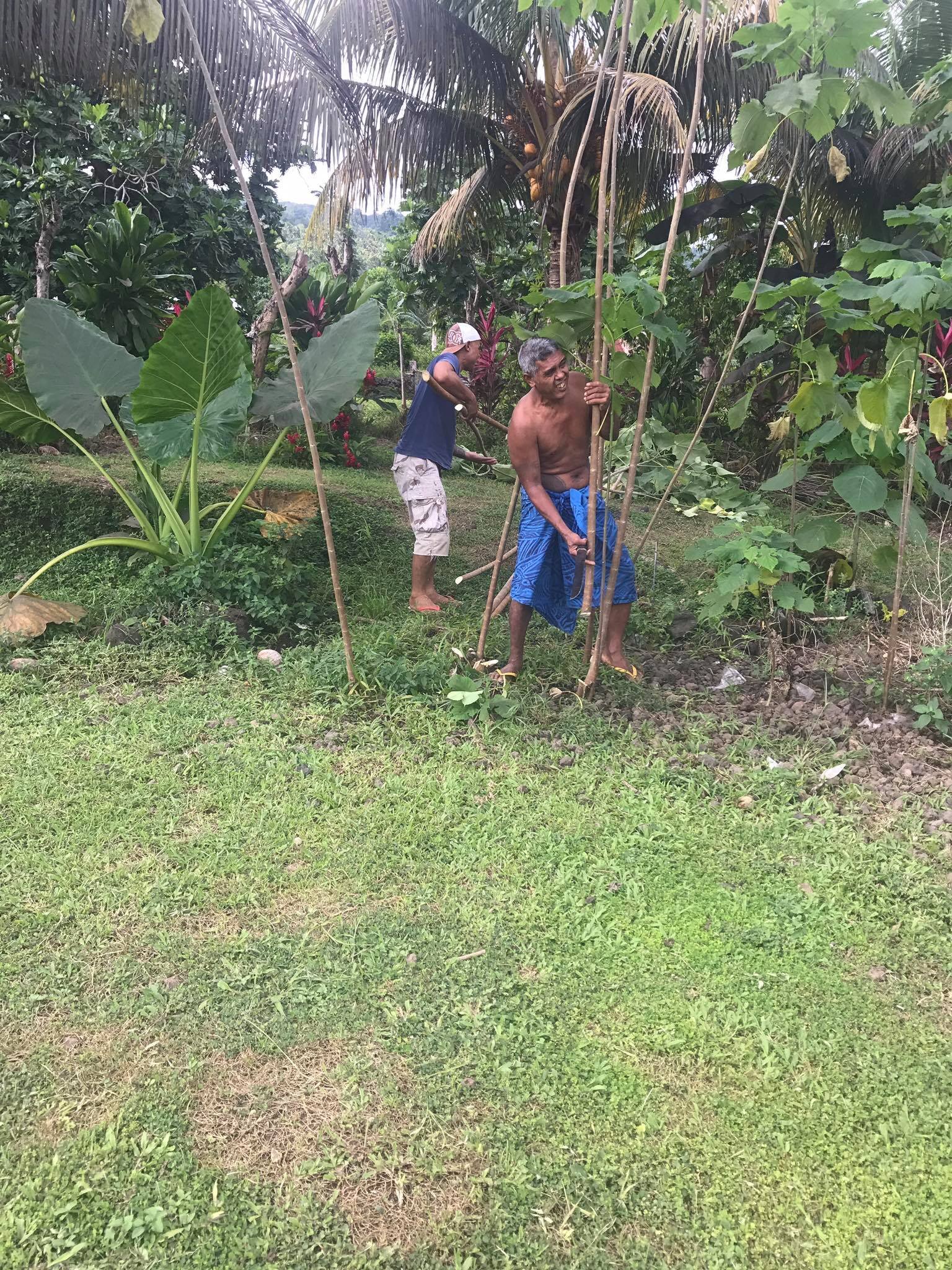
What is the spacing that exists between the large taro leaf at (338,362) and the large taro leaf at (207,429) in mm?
237

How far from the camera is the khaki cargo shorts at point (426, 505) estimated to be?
4.69m

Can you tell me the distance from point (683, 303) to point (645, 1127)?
28.4ft

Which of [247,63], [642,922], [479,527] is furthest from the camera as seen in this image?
[479,527]

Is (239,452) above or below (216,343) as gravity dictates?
below

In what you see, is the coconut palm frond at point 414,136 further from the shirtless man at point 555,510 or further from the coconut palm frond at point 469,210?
the shirtless man at point 555,510

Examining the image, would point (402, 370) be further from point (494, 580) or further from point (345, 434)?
point (494, 580)

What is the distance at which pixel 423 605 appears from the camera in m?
4.70

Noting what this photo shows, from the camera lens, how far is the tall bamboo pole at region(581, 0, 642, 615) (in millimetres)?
2678

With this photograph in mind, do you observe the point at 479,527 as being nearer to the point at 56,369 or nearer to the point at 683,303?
the point at 56,369

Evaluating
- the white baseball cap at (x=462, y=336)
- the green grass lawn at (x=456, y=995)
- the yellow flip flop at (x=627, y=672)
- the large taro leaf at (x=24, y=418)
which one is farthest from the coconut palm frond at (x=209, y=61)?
the yellow flip flop at (x=627, y=672)

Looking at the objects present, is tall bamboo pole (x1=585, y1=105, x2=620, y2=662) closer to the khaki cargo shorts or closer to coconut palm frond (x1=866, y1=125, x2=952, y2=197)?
the khaki cargo shorts

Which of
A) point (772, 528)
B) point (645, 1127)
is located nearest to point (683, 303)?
point (772, 528)

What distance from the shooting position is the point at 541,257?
1052 centimetres

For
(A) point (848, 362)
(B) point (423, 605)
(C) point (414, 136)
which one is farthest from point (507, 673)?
(C) point (414, 136)
